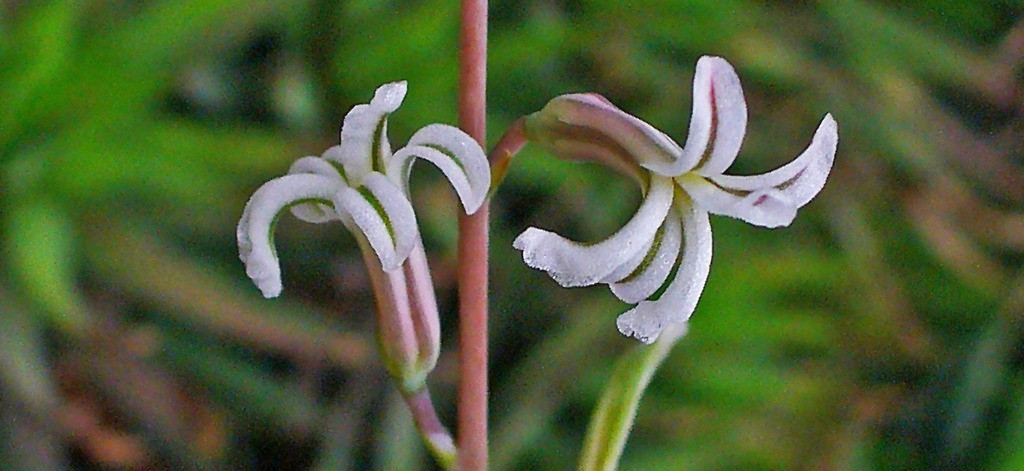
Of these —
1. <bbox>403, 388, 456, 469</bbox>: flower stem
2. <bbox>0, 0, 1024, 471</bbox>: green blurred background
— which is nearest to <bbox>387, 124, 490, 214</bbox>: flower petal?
<bbox>403, 388, 456, 469</bbox>: flower stem

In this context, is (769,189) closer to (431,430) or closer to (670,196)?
(670,196)

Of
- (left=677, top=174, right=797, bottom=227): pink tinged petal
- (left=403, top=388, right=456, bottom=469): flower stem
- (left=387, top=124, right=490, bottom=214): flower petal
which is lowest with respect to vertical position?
(left=403, top=388, right=456, bottom=469): flower stem

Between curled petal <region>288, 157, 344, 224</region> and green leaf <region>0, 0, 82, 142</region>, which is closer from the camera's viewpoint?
curled petal <region>288, 157, 344, 224</region>

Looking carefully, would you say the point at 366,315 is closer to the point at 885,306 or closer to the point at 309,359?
the point at 309,359

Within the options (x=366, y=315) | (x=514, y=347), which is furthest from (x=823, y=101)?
(x=366, y=315)

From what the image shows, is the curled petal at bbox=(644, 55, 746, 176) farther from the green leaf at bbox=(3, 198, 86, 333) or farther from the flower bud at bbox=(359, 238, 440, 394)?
the green leaf at bbox=(3, 198, 86, 333)

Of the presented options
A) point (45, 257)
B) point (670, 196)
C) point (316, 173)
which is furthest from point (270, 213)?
point (45, 257)
